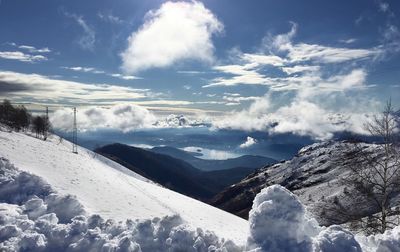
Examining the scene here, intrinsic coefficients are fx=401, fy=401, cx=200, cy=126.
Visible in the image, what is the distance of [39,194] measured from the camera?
2056cm

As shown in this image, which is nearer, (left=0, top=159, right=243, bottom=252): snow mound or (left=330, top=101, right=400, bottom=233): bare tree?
(left=0, top=159, right=243, bottom=252): snow mound

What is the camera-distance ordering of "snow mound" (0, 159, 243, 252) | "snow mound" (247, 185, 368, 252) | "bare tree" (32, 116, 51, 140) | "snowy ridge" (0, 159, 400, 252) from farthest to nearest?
"bare tree" (32, 116, 51, 140), "snow mound" (0, 159, 243, 252), "snowy ridge" (0, 159, 400, 252), "snow mound" (247, 185, 368, 252)

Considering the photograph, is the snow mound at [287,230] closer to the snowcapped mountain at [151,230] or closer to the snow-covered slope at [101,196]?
the snowcapped mountain at [151,230]

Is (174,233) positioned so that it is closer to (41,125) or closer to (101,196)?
(101,196)

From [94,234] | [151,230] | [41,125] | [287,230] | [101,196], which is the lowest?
[101,196]

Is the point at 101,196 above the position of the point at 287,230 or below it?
below

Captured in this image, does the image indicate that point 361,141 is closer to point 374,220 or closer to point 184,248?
point 374,220

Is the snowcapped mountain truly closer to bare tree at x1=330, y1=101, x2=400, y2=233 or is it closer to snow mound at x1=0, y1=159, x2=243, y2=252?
snow mound at x1=0, y1=159, x2=243, y2=252

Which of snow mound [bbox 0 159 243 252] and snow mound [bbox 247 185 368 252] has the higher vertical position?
snow mound [bbox 247 185 368 252]

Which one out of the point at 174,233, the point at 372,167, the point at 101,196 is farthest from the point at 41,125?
the point at 372,167

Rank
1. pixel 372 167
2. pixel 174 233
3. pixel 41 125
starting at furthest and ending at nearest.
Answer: pixel 41 125
pixel 372 167
pixel 174 233

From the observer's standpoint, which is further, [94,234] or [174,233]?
[94,234]

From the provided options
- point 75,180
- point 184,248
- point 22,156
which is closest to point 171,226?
point 184,248

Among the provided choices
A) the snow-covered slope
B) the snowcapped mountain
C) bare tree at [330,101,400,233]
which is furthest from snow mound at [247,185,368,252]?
the snow-covered slope
